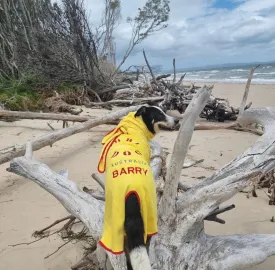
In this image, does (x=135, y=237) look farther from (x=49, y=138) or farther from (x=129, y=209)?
(x=49, y=138)

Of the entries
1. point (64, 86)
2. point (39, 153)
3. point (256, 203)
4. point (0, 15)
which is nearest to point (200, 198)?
point (256, 203)

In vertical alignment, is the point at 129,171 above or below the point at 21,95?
above

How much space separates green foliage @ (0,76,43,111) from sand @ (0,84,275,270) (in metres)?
1.21

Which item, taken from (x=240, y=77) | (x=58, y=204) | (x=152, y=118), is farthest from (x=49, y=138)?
(x=240, y=77)

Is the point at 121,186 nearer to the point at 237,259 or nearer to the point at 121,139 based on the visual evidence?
the point at 121,139

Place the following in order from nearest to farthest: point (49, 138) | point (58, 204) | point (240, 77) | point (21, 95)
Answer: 1. point (58, 204)
2. point (49, 138)
3. point (21, 95)
4. point (240, 77)

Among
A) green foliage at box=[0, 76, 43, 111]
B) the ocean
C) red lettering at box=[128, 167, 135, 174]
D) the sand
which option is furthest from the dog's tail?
the ocean

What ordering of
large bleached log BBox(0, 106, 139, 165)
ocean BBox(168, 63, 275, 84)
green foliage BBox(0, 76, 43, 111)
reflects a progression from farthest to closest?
ocean BBox(168, 63, 275, 84), green foliage BBox(0, 76, 43, 111), large bleached log BBox(0, 106, 139, 165)

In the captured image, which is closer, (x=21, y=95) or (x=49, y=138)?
(x=49, y=138)

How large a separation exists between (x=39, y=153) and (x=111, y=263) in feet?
11.5

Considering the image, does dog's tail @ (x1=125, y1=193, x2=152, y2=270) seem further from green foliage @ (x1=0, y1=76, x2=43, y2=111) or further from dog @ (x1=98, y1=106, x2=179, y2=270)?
green foliage @ (x1=0, y1=76, x2=43, y2=111)

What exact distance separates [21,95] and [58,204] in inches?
225

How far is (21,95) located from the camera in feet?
27.8

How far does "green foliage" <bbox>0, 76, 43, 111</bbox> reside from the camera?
25.3 feet
